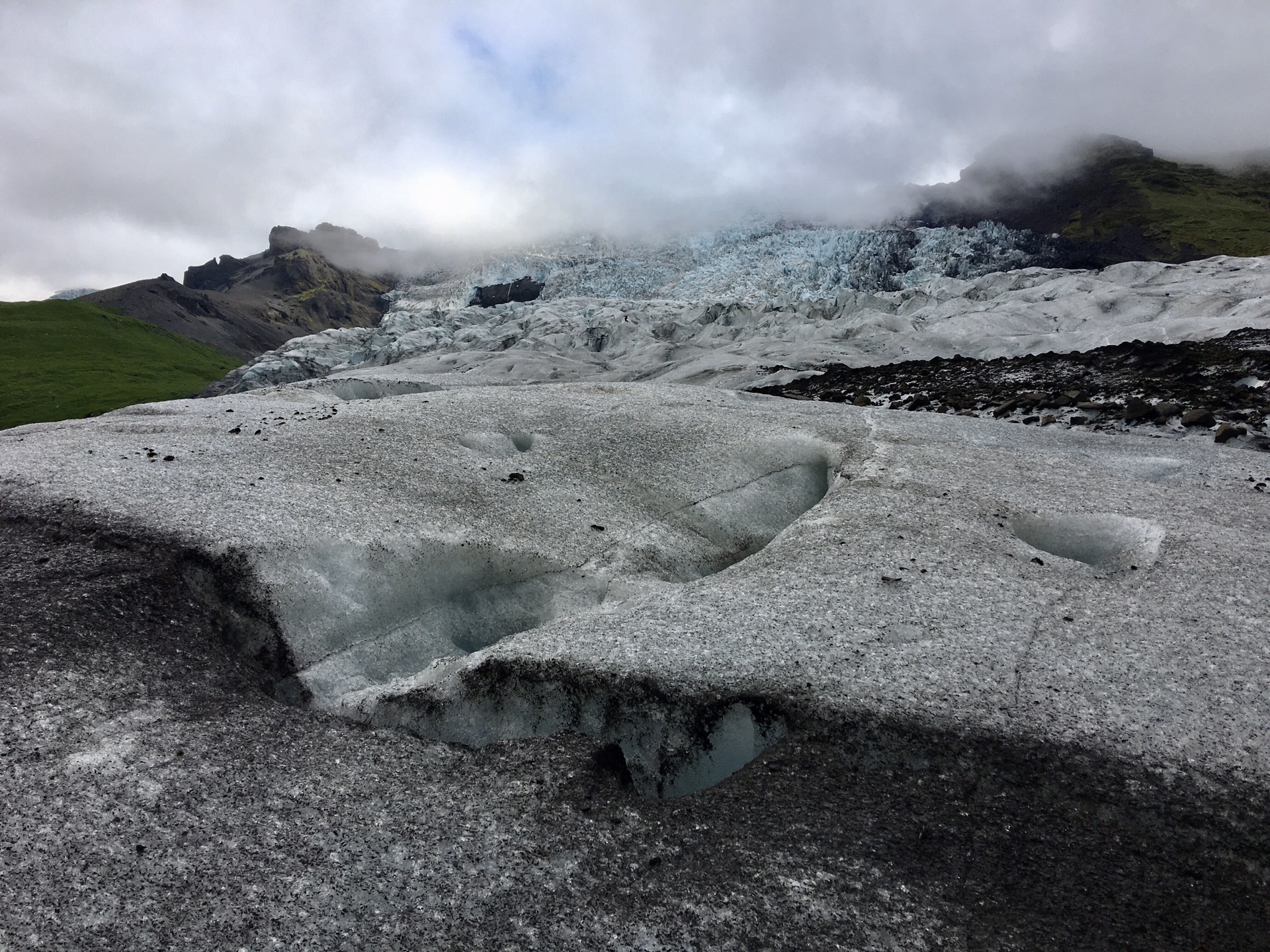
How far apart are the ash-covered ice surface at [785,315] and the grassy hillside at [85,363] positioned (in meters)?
12.0

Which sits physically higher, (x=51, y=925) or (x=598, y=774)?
(x=51, y=925)

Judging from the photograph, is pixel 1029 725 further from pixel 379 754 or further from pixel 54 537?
pixel 54 537

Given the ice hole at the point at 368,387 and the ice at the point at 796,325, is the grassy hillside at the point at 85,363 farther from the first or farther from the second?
the ice hole at the point at 368,387

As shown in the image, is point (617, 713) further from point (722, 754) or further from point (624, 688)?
point (722, 754)

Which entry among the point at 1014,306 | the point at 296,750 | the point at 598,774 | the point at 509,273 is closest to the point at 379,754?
the point at 296,750

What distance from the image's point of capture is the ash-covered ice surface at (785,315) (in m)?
45.9

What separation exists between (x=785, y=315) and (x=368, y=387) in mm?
45705

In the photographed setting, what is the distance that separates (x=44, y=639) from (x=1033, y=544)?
13.3 m

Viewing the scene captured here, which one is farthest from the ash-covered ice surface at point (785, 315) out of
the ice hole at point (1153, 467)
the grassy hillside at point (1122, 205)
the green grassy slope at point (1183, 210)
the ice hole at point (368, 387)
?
the green grassy slope at point (1183, 210)

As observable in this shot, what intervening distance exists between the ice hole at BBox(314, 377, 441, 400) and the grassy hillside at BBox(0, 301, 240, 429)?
102ft

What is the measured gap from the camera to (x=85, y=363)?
275ft

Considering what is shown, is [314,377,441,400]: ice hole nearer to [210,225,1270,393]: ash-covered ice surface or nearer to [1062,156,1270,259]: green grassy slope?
[210,225,1270,393]: ash-covered ice surface

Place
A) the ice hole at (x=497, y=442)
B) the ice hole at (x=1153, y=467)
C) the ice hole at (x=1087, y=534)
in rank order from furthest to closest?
1. the ice hole at (x=497, y=442)
2. the ice hole at (x=1153, y=467)
3. the ice hole at (x=1087, y=534)

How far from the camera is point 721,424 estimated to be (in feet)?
54.9
